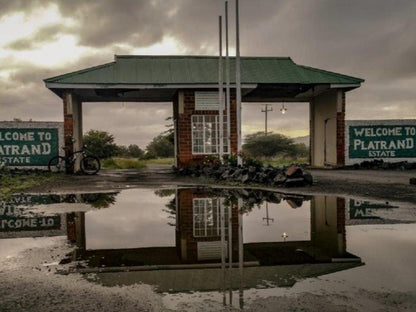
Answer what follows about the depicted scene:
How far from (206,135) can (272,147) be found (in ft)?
80.7

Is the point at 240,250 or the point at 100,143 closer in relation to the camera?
the point at 240,250

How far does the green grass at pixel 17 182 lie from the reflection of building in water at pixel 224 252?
513cm

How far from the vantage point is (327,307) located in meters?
2.53

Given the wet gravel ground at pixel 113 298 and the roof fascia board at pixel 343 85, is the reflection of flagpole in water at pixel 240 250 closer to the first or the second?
the wet gravel ground at pixel 113 298

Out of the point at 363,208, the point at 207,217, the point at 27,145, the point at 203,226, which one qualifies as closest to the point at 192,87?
the point at 27,145

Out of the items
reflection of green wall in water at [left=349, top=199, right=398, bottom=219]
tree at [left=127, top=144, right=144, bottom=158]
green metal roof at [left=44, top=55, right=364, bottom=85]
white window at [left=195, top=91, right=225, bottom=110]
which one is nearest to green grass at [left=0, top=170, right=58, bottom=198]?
green metal roof at [left=44, top=55, right=364, bottom=85]

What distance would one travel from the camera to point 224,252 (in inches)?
157

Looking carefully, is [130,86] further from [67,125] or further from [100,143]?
[100,143]

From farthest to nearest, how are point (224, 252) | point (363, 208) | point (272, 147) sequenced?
1. point (272, 147)
2. point (363, 208)
3. point (224, 252)

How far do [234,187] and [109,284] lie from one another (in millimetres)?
7389

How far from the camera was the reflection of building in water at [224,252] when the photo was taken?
3.29 meters

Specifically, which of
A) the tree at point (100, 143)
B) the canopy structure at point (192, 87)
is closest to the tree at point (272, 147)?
the tree at point (100, 143)

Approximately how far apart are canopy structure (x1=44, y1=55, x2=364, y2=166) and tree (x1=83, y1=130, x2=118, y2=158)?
9969 millimetres

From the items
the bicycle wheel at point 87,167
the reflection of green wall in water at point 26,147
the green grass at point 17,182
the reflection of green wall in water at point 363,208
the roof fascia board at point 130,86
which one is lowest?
the reflection of green wall in water at point 363,208
